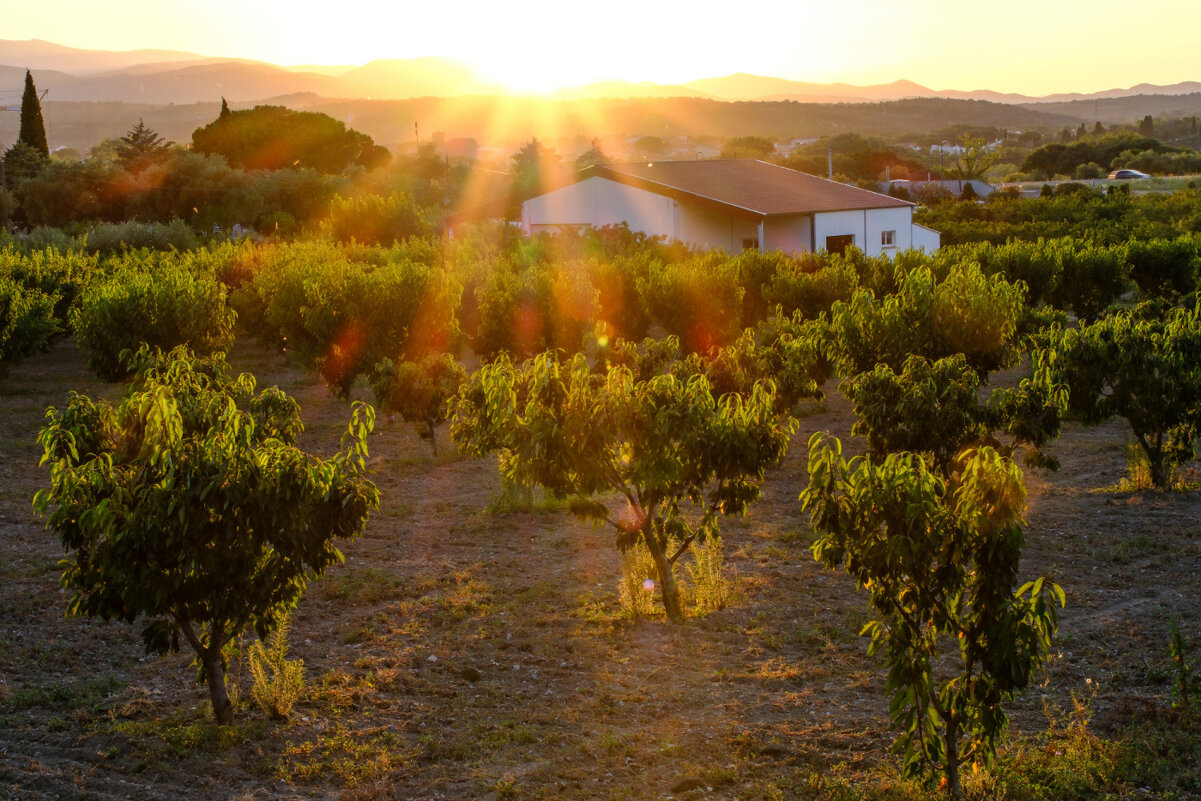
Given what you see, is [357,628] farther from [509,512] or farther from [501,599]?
[509,512]

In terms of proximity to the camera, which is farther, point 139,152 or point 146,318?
point 139,152

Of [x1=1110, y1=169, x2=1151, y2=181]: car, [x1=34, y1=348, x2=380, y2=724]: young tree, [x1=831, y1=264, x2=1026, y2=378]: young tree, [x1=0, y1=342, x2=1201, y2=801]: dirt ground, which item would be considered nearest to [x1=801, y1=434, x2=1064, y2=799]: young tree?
[x1=0, y1=342, x2=1201, y2=801]: dirt ground

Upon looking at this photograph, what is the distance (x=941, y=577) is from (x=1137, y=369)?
27.3 feet

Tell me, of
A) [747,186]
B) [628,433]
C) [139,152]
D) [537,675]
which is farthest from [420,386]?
[139,152]

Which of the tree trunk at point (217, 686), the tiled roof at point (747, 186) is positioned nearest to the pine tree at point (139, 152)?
the tiled roof at point (747, 186)

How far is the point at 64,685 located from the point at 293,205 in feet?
183

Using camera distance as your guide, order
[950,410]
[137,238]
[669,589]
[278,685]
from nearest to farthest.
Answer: [278,685] < [950,410] < [669,589] < [137,238]

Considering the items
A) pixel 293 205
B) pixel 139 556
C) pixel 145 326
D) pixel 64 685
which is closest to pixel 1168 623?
pixel 139 556

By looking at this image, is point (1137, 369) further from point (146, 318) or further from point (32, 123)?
point (32, 123)

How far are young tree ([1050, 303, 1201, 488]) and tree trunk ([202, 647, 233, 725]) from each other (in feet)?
34.5

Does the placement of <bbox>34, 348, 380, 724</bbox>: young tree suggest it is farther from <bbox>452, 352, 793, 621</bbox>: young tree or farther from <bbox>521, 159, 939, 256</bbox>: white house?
<bbox>521, 159, 939, 256</bbox>: white house

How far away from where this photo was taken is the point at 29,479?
55.1 feet

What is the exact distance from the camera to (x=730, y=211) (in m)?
43.2

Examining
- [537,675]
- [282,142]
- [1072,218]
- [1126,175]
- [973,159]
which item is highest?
[282,142]
